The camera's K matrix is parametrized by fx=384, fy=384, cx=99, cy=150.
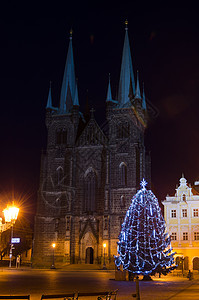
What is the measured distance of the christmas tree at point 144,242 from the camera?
2850 cm

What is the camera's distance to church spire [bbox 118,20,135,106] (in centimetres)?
6278

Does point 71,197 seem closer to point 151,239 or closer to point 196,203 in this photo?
point 196,203

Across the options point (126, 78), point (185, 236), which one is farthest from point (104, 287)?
point (126, 78)

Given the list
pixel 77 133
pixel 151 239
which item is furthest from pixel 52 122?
pixel 151 239

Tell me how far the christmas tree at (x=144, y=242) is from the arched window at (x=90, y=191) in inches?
1083

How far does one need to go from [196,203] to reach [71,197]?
1873cm

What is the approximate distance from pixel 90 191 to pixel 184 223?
51.2ft

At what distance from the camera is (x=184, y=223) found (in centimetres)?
5050

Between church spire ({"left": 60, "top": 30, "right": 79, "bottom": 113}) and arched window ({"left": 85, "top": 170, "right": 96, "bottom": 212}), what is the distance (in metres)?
12.5

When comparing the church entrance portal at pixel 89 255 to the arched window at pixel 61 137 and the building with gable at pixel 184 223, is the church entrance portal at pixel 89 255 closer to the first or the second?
the building with gable at pixel 184 223

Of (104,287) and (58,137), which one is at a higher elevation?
(58,137)

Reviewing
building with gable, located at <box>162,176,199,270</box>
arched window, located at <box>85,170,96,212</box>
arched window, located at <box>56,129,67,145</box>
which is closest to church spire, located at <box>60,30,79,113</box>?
arched window, located at <box>56,129,67,145</box>

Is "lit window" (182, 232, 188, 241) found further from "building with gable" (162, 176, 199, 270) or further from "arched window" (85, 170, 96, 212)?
"arched window" (85, 170, 96, 212)

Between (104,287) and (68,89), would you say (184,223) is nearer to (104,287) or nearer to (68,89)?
(68,89)
